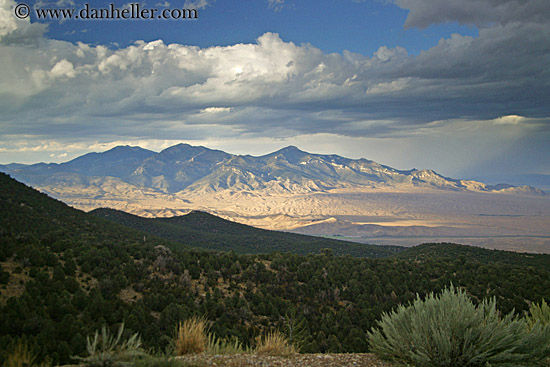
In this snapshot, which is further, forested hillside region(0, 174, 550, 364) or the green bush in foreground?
forested hillside region(0, 174, 550, 364)

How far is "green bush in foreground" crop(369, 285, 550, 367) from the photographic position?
7980 millimetres

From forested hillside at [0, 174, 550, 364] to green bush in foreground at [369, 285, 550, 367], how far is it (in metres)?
6.18

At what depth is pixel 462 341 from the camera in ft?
27.3

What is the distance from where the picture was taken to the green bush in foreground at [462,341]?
7980 mm

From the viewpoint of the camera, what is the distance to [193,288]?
19.1 m

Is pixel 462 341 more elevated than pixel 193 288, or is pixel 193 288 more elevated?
pixel 462 341

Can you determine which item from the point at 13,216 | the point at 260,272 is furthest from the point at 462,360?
the point at 13,216

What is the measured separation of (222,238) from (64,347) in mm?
54708

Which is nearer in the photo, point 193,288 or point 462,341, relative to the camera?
point 462,341

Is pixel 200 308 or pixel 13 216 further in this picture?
pixel 13 216

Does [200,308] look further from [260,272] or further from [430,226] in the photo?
[430,226]

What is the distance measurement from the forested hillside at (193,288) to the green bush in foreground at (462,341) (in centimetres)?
618

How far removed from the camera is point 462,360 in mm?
8008

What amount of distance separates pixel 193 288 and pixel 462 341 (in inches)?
533
